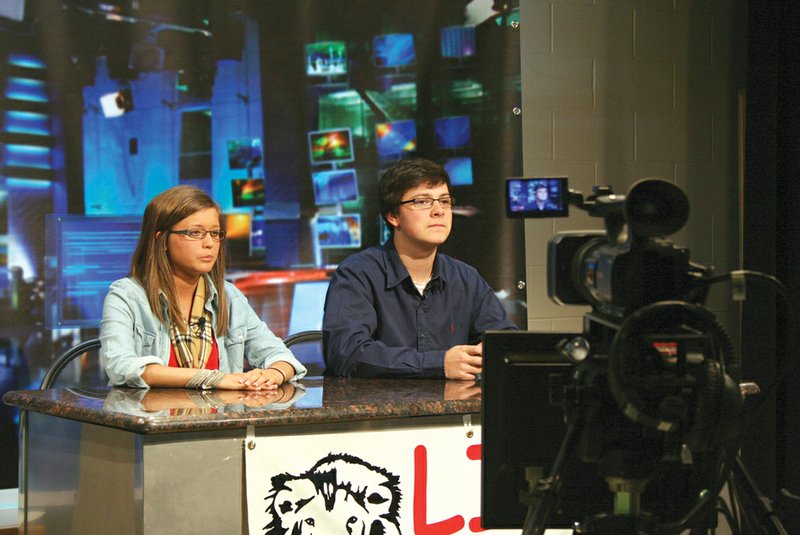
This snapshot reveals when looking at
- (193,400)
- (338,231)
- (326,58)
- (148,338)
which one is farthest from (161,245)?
(326,58)

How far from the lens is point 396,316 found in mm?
2760

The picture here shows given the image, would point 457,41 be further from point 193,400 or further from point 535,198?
point 535,198

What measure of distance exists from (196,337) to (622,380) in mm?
1770

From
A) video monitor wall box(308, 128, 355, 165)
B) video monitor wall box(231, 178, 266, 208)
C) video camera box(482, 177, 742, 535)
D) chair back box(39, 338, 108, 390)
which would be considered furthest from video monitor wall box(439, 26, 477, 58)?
video camera box(482, 177, 742, 535)

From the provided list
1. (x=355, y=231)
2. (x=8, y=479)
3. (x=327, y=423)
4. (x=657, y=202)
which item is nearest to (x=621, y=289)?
(x=657, y=202)

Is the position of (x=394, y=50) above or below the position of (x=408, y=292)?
above

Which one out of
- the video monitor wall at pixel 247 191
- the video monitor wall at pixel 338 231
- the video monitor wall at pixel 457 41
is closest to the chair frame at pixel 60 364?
the video monitor wall at pixel 247 191

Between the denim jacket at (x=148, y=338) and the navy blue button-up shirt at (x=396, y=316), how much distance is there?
15 cm

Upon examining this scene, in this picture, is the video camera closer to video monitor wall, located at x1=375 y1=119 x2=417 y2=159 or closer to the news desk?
the news desk

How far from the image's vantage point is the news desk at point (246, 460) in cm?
178

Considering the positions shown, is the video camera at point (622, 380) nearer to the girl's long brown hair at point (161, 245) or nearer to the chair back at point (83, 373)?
the girl's long brown hair at point (161, 245)

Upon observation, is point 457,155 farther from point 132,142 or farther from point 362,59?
point 132,142

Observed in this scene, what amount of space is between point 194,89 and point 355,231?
85 cm

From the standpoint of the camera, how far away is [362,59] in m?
3.90
